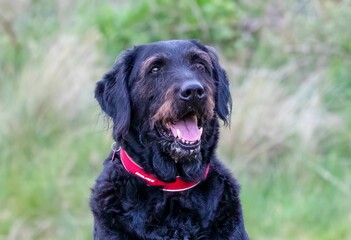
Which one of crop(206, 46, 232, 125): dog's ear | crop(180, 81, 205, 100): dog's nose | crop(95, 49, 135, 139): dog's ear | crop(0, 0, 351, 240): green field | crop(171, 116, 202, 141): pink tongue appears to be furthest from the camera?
crop(0, 0, 351, 240): green field

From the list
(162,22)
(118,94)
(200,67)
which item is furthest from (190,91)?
(162,22)

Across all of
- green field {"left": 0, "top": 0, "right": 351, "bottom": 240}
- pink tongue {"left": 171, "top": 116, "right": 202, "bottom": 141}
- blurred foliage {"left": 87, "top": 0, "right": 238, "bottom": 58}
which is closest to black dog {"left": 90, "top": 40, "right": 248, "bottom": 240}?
pink tongue {"left": 171, "top": 116, "right": 202, "bottom": 141}

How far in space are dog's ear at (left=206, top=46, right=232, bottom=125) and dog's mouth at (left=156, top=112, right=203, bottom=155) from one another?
0.33 m

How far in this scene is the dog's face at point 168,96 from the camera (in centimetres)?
470

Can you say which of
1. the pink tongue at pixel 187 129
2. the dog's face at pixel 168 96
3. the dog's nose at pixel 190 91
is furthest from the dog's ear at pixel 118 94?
the dog's nose at pixel 190 91

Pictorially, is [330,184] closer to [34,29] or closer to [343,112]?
[343,112]

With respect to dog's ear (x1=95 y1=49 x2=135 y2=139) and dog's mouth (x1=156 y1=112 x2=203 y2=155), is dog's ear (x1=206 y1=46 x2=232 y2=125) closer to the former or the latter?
dog's mouth (x1=156 y1=112 x2=203 y2=155)

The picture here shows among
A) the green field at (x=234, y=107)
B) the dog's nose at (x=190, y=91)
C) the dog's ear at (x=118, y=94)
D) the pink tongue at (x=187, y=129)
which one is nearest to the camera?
the dog's nose at (x=190, y=91)

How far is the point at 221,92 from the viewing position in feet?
17.0

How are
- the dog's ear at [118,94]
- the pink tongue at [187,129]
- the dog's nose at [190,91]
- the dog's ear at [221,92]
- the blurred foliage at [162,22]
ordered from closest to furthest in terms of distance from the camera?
the dog's nose at [190,91]
the pink tongue at [187,129]
the dog's ear at [118,94]
the dog's ear at [221,92]
the blurred foliage at [162,22]

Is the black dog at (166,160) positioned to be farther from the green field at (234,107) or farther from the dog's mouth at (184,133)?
the green field at (234,107)

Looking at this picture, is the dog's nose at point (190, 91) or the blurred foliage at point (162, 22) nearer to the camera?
the dog's nose at point (190, 91)

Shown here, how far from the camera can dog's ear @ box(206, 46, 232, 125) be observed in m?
5.12

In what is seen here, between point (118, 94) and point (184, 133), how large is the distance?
20.4 inches
